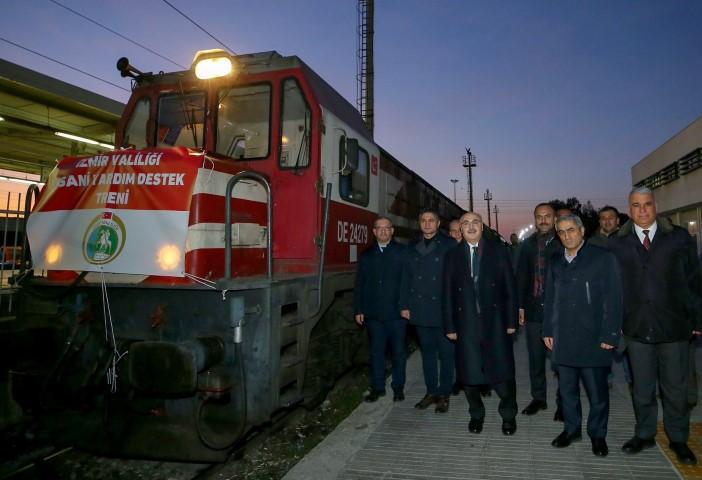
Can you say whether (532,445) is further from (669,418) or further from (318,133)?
(318,133)

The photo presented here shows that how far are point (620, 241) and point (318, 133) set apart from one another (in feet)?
8.95

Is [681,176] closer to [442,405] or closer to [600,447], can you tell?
[442,405]

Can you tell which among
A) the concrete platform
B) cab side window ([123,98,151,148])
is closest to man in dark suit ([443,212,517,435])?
the concrete platform

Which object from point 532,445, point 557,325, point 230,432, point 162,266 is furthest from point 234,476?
point 557,325

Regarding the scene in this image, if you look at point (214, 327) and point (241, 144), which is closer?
point (214, 327)

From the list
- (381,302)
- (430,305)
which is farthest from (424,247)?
(381,302)

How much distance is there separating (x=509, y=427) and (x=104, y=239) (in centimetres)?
353

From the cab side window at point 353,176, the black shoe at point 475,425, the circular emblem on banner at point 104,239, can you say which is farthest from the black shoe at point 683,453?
the circular emblem on banner at point 104,239

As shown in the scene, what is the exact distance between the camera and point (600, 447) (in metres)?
3.25

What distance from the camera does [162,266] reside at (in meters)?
3.32

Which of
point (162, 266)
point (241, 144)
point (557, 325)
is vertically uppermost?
point (241, 144)

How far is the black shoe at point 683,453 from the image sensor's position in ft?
10.0

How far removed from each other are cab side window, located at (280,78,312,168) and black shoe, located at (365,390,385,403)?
7.96ft

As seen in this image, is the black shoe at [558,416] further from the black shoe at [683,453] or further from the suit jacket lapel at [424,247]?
the suit jacket lapel at [424,247]
